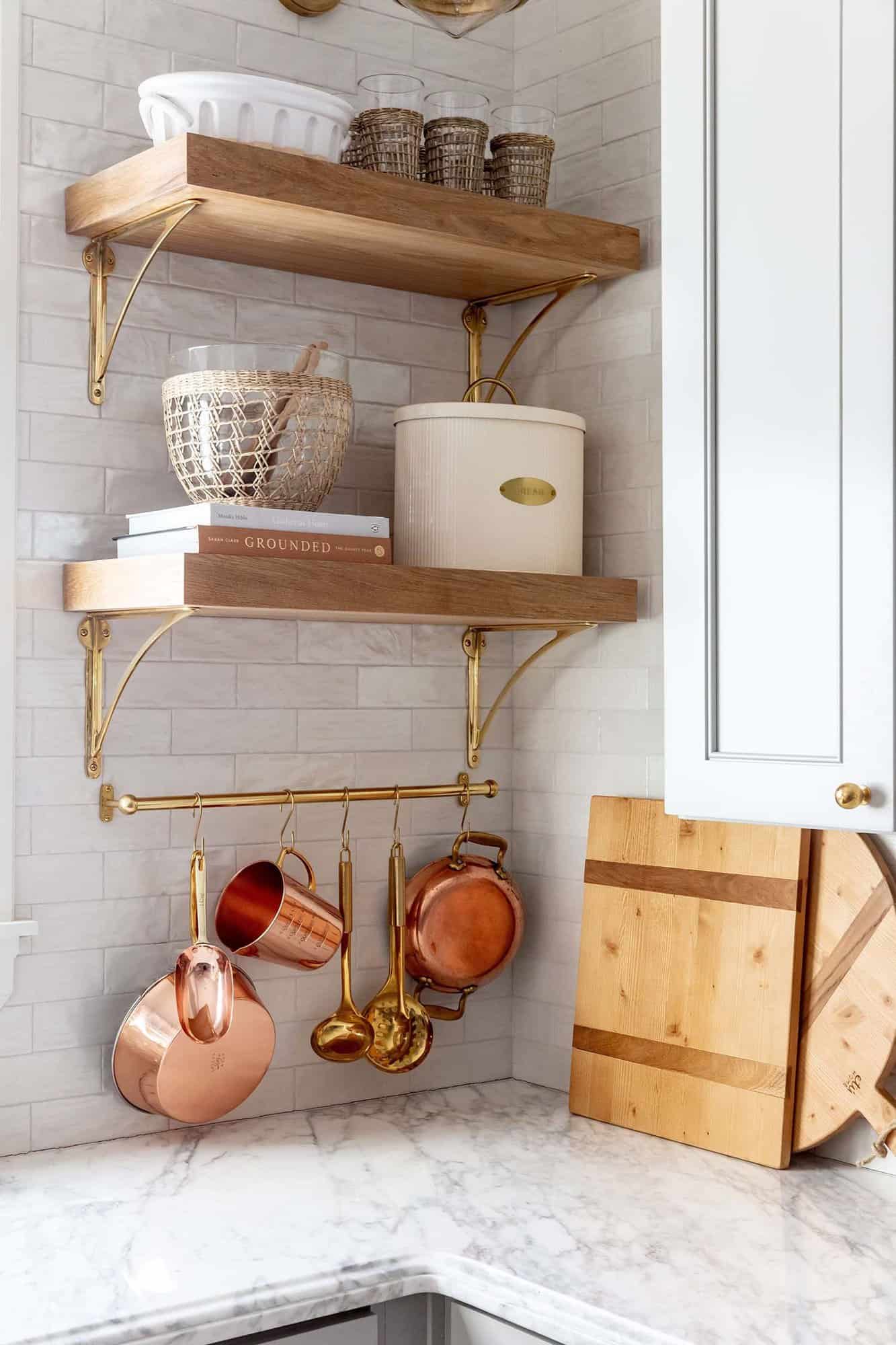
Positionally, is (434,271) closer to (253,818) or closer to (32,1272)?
(253,818)

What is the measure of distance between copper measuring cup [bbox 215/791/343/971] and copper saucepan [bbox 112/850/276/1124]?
7 centimetres

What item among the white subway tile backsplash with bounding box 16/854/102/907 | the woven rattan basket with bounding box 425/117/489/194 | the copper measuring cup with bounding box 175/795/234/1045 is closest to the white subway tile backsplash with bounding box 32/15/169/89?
the woven rattan basket with bounding box 425/117/489/194

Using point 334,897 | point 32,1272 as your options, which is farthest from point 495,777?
point 32,1272

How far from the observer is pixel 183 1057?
67.2 inches

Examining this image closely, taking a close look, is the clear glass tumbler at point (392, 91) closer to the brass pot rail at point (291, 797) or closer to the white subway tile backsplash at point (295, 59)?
the white subway tile backsplash at point (295, 59)

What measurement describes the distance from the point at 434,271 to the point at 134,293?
40 cm

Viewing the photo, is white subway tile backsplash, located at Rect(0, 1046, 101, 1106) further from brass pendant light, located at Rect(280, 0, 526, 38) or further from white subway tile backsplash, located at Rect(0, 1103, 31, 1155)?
brass pendant light, located at Rect(280, 0, 526, 38)

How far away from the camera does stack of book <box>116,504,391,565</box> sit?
1.54 m

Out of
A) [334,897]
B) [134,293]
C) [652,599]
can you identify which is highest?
[134,293]

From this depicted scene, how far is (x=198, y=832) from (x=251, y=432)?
20.4 inches

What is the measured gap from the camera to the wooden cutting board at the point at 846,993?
1.64m

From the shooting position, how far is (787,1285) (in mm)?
1346

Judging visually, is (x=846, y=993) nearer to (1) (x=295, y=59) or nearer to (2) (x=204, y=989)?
(2) (x=204, y=989)

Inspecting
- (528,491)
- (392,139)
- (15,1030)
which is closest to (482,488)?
(528,491)
